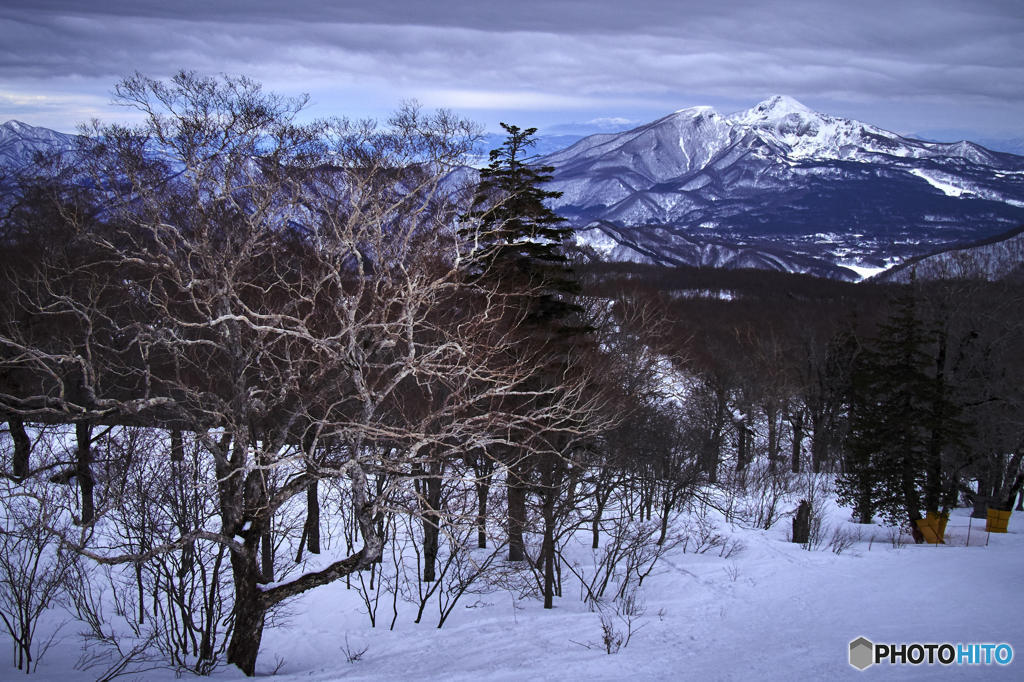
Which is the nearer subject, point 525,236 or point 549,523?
point 549,523

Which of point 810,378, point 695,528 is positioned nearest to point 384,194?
point 695,528

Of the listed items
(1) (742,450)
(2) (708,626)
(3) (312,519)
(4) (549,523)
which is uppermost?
(4) (549,523)

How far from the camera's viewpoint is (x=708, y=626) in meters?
13.8

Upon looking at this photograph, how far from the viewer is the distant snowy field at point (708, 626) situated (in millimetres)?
10805

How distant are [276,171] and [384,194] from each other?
1.84 m

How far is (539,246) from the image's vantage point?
17062 mm

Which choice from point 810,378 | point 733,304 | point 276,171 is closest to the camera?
point 276,171

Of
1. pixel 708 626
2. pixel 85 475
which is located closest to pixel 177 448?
pixel 85 475

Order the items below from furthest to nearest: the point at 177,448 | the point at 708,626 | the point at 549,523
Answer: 1. the point at 549,523
2. the point at 177,448
3. the point at 708,626

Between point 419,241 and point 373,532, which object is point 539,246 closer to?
point 419,241

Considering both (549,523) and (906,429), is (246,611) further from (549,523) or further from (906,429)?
(906,429)

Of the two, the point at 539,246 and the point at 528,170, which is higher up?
the point at 528,170

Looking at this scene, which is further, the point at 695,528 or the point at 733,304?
the point at 733,304

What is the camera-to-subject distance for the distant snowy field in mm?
10805
